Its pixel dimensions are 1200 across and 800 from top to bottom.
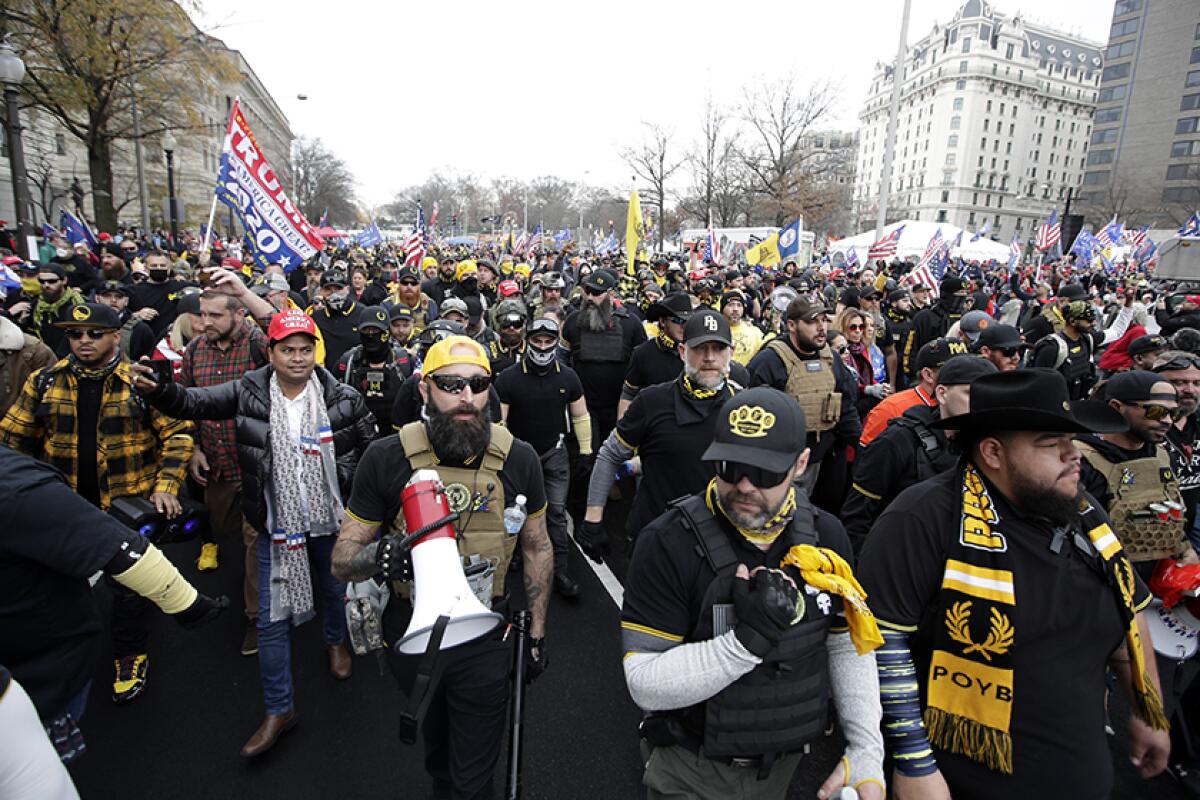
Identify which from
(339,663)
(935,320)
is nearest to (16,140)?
(339,663)

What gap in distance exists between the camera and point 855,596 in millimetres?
1896

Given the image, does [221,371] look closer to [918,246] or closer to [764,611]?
[764,611]

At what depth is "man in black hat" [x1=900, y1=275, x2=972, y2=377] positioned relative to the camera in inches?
340

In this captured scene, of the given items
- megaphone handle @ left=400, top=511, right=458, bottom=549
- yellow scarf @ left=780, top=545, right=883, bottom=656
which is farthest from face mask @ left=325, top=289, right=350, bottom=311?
yellow scarf @ left=780, top=545, right=883, bottom=656

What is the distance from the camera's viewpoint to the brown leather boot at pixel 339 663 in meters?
4.00

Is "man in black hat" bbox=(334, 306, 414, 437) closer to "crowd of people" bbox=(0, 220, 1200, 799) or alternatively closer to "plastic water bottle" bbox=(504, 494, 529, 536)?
"crowd of people" bbox=(0, 220, 1200, 799)

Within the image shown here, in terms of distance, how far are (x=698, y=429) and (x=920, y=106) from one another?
448 ft

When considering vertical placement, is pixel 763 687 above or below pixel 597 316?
below

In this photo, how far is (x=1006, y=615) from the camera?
199 centimetres

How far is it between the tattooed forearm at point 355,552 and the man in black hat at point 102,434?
1459 mm

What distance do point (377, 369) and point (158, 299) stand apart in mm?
4698

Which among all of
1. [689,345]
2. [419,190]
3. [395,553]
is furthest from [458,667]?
[419,190]

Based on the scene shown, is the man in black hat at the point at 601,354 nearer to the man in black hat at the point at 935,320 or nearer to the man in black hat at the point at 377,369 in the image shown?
the man in black hat at the point at 377,369

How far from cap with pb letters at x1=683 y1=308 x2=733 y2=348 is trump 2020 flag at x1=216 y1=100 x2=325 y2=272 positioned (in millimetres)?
5172
